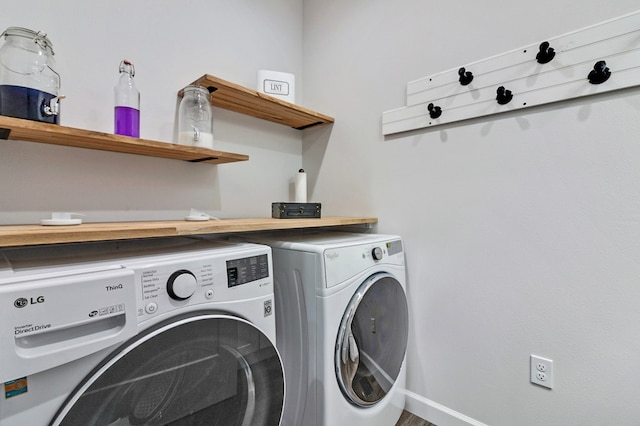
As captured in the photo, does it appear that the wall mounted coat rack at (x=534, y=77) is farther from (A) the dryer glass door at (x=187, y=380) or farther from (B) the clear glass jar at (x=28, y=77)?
(B) the clear glass jar at (x=28, y=77)

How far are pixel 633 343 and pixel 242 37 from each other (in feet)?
7.45

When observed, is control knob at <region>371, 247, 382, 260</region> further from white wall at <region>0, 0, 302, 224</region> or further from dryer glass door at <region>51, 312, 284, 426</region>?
white wall at <region>0, 0, 302, 224</region>

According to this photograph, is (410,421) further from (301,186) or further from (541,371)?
(301,186)

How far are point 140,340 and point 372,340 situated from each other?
0.95 m

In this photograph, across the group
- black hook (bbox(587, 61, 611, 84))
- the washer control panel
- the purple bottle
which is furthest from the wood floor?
the purple bottle

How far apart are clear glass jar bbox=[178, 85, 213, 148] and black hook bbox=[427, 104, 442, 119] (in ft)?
3.54

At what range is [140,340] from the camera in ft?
2.26

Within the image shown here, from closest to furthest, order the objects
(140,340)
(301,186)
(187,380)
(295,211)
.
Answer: (140,340)
(187,380)
(295,211)
(301,186)

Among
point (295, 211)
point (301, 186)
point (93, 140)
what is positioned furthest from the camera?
point (301, 186)

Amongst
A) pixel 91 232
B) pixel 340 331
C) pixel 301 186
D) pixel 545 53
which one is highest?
pixel 545 53

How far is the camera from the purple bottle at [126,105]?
3.85 feet

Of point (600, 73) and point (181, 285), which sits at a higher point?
point (600, 73)

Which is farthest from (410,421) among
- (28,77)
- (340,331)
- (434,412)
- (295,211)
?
(28,77)

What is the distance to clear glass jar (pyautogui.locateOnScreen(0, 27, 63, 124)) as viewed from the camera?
888 mm
